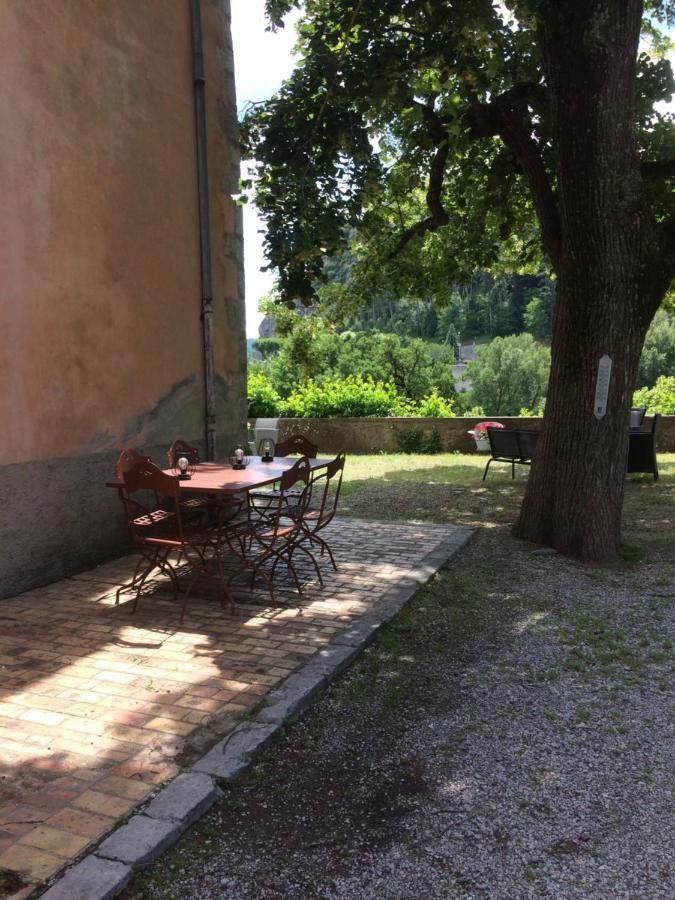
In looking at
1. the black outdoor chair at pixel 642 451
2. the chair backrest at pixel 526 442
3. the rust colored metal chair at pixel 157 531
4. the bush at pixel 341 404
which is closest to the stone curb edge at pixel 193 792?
the rust colored metal chair at pixel 157 531

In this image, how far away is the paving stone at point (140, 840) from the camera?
7.39ft

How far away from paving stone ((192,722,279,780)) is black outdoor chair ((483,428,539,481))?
23.9 ft

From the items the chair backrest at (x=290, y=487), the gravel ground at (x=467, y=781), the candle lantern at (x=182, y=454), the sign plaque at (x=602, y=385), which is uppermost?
the sign plaque at (x=602, y=385)

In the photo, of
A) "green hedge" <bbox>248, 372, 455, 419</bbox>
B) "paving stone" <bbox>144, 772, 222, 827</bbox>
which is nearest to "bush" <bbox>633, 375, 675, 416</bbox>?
"green hedge" <bbox>248, 372, 455, 419</bbox>

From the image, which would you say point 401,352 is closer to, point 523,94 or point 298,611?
point 523,94

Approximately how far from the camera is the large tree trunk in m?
5.63

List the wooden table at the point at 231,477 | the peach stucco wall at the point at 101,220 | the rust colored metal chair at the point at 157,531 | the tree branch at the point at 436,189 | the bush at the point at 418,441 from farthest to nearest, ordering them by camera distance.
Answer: the bush at the point at 418,441 < the tree branch at the point at 436,189 < the peach stucco wall at the point at 101,220 < the wooden table at the point at 231,477 < the rust colored metal chair at the point at 157,531

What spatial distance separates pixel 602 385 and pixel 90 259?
4.26 m

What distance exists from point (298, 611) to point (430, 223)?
619 centimetres

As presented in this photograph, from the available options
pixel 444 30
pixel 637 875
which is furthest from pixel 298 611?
pixel 444 30

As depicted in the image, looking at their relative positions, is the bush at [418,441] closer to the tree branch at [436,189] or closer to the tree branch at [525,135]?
the tree branch at [436,189]

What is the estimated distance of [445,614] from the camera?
477 cm

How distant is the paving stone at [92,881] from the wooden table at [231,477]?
8.31 feet

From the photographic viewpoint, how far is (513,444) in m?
10.0
